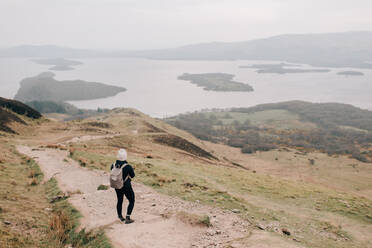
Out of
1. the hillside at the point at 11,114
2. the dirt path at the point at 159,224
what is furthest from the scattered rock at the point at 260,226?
the hillside at the point at 11,114

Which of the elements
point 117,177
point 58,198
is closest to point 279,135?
point 58,198

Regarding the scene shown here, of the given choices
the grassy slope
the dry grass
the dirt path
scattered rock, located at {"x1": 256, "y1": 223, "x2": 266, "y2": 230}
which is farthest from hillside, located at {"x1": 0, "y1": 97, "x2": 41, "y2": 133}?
scattered rock, located at {"x1": 256, "y1": 223, "x2": 266, "y2": 230}

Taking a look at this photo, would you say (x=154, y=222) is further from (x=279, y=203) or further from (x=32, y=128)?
(x=32, y=128)

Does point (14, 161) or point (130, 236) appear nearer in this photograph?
point (130, 236)

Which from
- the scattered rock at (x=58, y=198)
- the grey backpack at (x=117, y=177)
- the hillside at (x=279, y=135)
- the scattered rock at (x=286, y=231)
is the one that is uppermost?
the grey backpack at (x=117, y=177)

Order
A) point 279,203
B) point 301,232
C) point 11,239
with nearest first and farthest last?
point 11,239
point 301,232
point 279,203

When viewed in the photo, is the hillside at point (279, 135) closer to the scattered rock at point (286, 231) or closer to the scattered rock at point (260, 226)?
the scattered rock at point (286, 231)

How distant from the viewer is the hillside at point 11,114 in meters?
38.8

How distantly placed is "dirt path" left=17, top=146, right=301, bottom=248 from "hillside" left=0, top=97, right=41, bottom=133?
95.8ft

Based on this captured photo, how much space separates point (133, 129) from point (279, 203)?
41.0m

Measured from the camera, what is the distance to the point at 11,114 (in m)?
44.1

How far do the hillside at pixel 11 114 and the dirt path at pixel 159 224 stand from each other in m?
29.2

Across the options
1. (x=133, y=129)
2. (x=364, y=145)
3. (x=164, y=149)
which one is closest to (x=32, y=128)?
(x=133, y=129)

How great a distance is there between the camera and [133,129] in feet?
181
